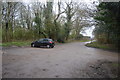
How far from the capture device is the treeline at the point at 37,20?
14.1 meters

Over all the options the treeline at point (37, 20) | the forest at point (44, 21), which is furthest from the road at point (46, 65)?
the treeline at point (37, 20)

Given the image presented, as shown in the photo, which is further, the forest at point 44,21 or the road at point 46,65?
the forest at point 44,21

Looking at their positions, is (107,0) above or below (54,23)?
below

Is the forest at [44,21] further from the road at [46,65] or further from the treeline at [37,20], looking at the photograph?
the road at [46,65]

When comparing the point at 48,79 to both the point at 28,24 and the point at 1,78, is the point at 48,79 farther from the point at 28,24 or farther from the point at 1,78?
the point at 28,24

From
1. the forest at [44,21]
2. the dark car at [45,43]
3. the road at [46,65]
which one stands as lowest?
the road at [46,65]

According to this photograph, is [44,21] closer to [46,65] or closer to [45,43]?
[45,43]

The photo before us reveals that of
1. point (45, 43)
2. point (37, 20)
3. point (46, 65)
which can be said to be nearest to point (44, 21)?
point (37, 20)

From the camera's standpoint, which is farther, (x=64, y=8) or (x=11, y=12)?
(x=64, y=8)

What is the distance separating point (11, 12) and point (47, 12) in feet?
28.3

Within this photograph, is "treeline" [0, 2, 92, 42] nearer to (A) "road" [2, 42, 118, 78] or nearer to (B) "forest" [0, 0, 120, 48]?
(B) "forest" [0, 0, 120, 48]

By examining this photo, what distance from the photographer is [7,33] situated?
13461 millimetres

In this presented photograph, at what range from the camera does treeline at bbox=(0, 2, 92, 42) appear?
46.2 feet

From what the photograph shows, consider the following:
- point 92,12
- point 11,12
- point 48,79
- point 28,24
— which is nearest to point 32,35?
point 28,24
